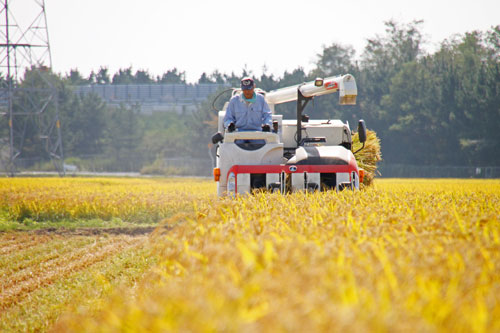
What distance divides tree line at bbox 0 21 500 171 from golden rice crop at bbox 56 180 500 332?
46156 millimetres

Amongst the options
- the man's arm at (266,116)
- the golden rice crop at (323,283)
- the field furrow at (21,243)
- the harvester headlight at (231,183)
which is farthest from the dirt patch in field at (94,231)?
the golden rice crop at (323,283)

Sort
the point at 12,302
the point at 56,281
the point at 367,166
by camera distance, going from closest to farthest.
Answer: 1. the point at 12,302
2. the point at 56,281
3. the point at 367,166

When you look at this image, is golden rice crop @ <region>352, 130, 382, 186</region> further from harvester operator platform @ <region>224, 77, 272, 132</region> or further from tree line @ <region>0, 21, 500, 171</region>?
tree line @ <region>0, 21, 500, 171</region>

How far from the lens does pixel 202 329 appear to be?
221cm

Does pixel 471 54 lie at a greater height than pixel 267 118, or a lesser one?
greater

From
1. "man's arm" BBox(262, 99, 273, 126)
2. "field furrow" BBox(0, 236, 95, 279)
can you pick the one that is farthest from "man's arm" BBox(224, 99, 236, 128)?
"field furrow" BBox(0, 236, 95, 279)

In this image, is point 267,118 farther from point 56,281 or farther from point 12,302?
point 12,302

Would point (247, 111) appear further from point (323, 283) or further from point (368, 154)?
point (323, 283)

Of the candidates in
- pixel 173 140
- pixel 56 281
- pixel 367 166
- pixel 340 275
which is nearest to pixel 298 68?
pixel 173 140

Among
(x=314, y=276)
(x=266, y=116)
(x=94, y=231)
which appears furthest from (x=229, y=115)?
(x=314, y=276)

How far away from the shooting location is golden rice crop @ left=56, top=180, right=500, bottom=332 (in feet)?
7.55

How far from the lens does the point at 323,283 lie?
8.71ft

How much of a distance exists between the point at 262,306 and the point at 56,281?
6.65 m

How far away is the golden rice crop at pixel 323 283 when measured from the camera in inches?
90.6
